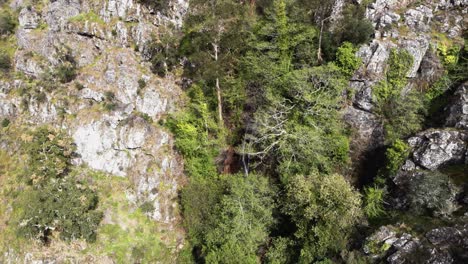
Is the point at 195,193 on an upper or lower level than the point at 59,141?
lower

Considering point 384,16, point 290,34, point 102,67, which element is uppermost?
point 384,16

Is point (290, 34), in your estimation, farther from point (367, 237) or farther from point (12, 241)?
point (12, 241)

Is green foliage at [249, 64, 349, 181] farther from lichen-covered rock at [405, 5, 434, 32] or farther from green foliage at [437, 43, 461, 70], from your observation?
green foliage at [437, 43, 461, 70]

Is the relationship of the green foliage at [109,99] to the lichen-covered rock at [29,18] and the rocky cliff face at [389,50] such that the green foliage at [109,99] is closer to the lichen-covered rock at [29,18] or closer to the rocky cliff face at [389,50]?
the lichen-covered rock at [29,18]

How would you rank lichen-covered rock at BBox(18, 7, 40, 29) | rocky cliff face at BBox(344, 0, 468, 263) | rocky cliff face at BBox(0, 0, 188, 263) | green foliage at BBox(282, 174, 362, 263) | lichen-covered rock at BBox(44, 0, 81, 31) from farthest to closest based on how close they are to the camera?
lichen-covered rock at BBox(18, 7, 40, 29)
lichen-covered rock at BBox(44, 0, 81, 31)
rocky cliff face at BBox(0, 0, 188, 263)
green foliage at BBox(282, 174, 362, 263)
rocky cliff face at BBox(344, 0, 468, 263)

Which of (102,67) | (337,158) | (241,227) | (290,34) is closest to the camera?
(241,227)

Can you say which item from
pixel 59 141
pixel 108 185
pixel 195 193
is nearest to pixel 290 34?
pixel 195 193

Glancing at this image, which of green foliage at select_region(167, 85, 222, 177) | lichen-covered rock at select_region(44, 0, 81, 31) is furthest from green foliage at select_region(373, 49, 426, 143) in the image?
lichen-covered rock at select_region(44, 0, 81, 31)
